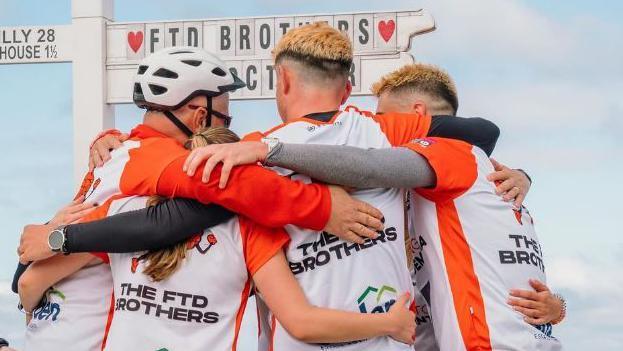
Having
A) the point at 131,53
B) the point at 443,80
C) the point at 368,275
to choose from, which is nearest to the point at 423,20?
the point at 131,53

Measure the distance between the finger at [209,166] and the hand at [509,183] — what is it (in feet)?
3.81

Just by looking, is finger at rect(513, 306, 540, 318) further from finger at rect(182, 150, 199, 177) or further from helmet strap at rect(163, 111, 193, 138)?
helmet strap at rect(163, 111, 193, 138)

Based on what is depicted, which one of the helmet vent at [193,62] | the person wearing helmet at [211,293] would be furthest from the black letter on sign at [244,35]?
the person wearing helmet at [211,293]

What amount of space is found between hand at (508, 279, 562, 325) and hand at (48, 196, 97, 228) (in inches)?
65.5

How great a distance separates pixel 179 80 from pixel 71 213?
0.82 metres

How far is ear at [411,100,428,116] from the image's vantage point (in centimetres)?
432

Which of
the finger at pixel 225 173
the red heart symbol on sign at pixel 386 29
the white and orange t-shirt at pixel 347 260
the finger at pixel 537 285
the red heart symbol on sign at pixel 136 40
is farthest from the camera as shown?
the red heart symbol on sign at pixel 136 40

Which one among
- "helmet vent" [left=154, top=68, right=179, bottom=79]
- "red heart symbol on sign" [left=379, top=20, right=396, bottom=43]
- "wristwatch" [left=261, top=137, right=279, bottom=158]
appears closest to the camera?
"wristwatch" [left=261, top=137, right=279, bottom=158]

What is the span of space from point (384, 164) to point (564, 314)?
1171 millimetres

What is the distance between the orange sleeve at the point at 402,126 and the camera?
152 inches

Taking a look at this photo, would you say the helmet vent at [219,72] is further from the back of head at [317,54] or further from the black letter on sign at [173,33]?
the black letter on sign at [173,33]

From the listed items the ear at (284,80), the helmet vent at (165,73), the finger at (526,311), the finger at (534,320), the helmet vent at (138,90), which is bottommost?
the finger at (534,320)

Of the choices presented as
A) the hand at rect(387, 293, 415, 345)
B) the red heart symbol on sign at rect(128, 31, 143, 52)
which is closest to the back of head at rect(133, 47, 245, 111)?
the hand at rect(387, 293, 415, 345)

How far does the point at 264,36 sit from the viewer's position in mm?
7789
